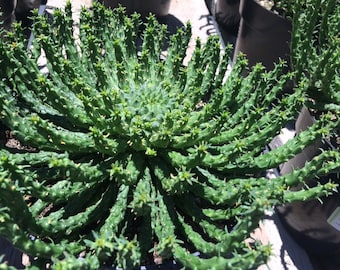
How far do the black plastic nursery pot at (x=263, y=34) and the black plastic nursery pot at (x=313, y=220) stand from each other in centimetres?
67

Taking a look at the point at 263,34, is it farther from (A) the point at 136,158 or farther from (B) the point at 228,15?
(A) the point at 136,158

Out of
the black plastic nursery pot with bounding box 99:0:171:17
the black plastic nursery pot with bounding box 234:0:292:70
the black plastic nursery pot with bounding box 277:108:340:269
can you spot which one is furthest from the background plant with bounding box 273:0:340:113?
the black plastic nursery pot with bounding box 99:0:171:17

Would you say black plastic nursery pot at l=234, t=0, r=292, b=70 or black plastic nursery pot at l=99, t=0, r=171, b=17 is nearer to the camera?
black plastic nursery pot at l=234, t=0, r=292, b=70

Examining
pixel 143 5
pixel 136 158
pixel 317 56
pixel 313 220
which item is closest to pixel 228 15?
pixel 143 5

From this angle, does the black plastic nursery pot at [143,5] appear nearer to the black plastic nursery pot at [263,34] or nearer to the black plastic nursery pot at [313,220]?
the black plastic nursery pot at [263,34]

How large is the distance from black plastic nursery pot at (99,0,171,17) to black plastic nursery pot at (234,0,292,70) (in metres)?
0.54

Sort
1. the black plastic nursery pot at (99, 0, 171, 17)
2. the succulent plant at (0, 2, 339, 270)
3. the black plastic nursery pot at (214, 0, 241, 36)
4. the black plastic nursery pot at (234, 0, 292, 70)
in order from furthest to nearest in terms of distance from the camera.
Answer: the black plastic nursery pot at (214, 0, 241, 36)
the black plastic nursery pot at (99, 0, 171, 17)
the black plastic nursery pot at (234, 0, 292, 70)
the succulent plant at (0, 2, 339, 270)

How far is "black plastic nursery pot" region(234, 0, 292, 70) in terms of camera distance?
7.52ft

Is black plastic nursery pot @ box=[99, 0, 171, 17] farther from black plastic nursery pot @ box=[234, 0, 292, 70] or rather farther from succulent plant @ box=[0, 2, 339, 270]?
succulent plant @ box=[0, 2, 339, 270]

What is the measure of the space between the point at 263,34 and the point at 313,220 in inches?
43.8

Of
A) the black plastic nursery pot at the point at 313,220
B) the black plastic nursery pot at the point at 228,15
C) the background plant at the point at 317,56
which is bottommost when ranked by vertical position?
the black plastic nursery pot at the point at 313,220

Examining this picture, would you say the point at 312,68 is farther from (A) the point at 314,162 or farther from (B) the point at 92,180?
(B) the point at 92,180

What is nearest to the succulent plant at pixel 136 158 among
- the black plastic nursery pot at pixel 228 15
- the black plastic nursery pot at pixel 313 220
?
the black plastic nursery pot at pixel 313 220

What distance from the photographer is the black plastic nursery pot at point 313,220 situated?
5.36ft
